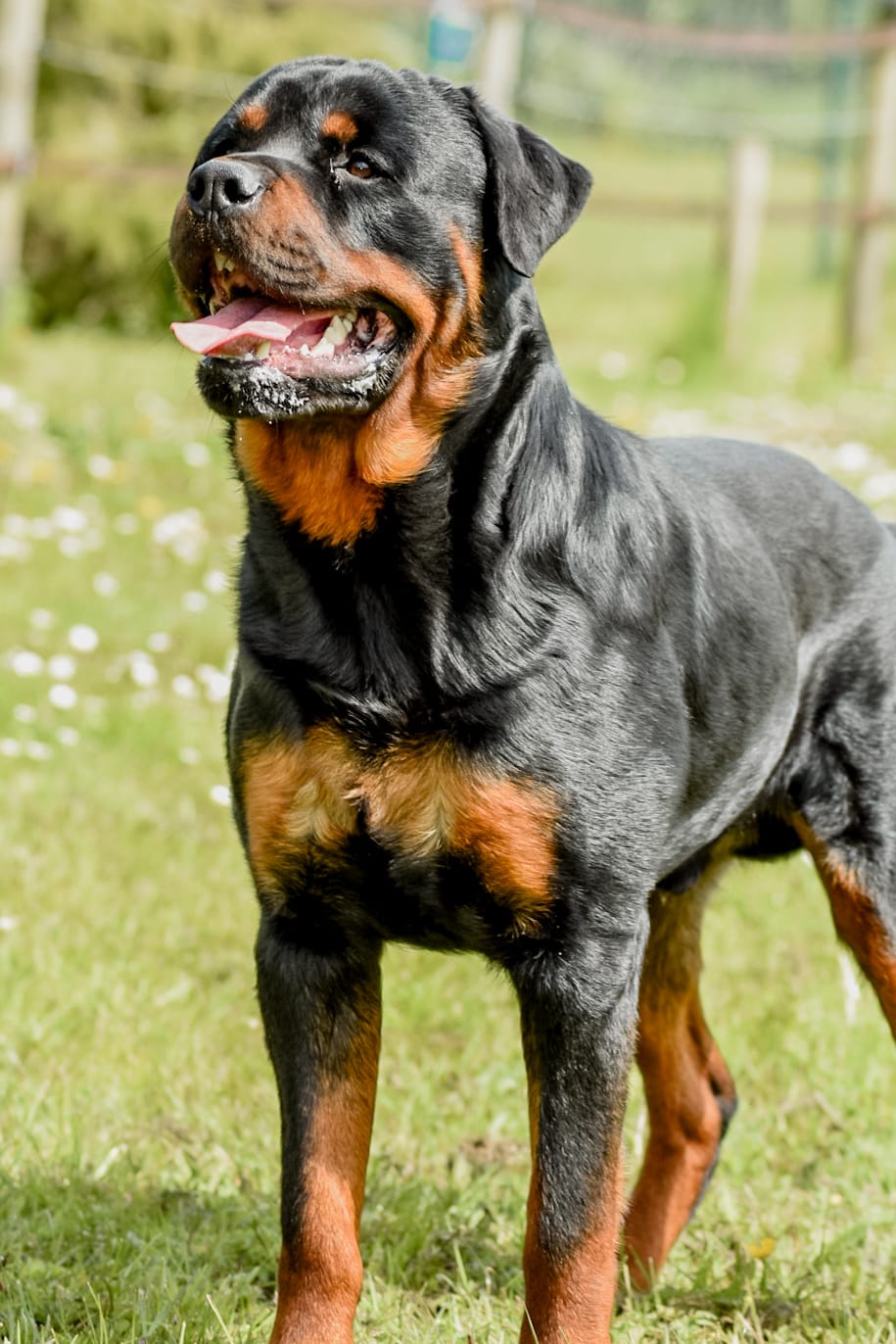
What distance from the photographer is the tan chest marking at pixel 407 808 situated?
9.22 ft

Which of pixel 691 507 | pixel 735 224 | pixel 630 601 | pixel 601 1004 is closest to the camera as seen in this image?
pixel 601 1004

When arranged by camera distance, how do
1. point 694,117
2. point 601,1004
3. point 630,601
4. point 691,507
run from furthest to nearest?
point 694,117 → point 691,507 → point 630,601 → point 601,1004

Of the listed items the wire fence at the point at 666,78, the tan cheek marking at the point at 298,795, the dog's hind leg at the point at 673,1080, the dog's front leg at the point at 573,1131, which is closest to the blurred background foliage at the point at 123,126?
the wire fence at the point at 666,78

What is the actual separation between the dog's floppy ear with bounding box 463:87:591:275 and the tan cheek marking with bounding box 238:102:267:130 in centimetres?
38

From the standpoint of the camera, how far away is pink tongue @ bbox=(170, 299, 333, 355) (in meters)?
2.91

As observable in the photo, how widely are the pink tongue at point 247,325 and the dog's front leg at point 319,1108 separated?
1.00 metres

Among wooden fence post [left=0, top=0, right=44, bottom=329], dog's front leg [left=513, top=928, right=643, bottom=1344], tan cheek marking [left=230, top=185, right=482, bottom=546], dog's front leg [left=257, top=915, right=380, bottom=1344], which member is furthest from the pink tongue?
wooden fence post [left=0, top=0, right=44, bottom=329]

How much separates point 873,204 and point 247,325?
32.7ft

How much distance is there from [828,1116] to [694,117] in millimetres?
21924

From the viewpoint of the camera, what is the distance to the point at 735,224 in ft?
39.0

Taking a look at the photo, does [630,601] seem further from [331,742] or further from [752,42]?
[752,42]

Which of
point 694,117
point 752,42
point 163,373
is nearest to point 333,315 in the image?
point 163,373

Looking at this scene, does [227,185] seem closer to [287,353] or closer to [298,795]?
[287,353]

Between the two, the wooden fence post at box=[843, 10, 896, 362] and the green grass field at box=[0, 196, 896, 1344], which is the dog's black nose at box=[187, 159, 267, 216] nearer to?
the green grass field at box=[0, 196, 896, 1344]
